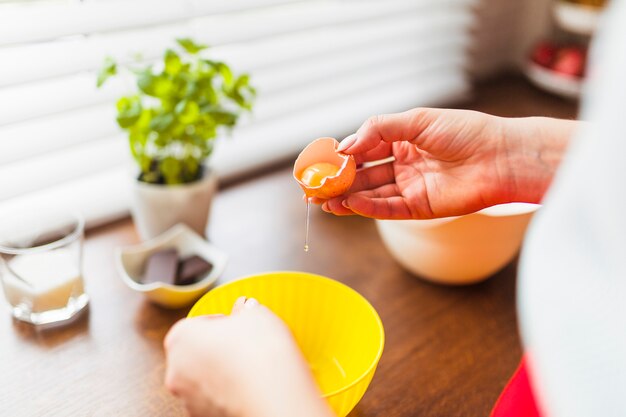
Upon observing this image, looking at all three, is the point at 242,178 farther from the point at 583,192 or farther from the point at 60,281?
the point at 583,192

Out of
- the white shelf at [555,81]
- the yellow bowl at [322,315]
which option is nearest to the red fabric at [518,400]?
the yellow bowl at [322,315]

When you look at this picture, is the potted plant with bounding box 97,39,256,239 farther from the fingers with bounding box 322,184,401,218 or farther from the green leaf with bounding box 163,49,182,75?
→ the fingers with bounding box 322,184,401,218

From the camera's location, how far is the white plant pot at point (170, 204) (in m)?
0.97

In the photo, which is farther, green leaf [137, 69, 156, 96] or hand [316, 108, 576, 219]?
green leaf [137, 69, 156, 96]

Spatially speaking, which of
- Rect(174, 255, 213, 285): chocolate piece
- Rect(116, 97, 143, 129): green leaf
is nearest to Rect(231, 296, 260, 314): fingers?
Rect(174, 255, 213, 285): chocolate piece

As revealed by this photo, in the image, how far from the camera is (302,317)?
2.69 ft

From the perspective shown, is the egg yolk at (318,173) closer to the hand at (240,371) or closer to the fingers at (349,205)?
the fingers at (349,205)

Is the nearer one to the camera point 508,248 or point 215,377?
point 215,377

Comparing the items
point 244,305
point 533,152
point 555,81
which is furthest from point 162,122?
point 555,81

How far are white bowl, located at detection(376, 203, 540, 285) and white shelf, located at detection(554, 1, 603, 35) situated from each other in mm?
926

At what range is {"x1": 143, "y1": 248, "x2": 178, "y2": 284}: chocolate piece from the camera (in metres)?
0.90

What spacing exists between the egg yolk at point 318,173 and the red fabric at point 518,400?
0.34 meters

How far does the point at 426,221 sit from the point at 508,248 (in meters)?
0.16

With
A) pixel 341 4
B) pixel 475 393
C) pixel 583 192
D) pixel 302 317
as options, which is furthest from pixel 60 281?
pixel 341 4
